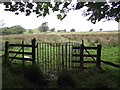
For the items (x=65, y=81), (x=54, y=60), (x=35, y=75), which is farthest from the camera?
(x=54, y=60)

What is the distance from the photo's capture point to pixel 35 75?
465 cm

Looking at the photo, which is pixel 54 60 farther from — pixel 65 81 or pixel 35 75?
pixel 65 81

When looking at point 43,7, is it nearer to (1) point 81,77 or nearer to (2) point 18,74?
(2) point 18,74

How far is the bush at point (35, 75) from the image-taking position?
4541 mm

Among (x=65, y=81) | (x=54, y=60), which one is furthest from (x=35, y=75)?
(x=54, y=60)

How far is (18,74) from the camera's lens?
500 centimetres

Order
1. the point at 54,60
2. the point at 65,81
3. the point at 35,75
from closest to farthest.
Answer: the point at 65,81
the point at 35,75
the point at 54,60

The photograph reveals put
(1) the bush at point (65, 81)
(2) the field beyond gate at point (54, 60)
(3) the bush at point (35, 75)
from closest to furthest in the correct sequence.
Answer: (1) the bush at point (65, 81) → (3) the bush at point (35, 75) → (2) the field beyond gate at point (54, 60)

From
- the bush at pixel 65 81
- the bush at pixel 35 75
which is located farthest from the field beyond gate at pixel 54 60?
the bush at pixel 35 75

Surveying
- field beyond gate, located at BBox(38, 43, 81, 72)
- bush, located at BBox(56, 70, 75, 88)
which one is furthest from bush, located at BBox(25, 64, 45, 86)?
field beyond gate, located at BBox(38, 43, 81, 72)

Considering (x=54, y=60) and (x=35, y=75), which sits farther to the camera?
(x=54, y=60)

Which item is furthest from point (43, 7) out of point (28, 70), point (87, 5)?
point (28, 70)

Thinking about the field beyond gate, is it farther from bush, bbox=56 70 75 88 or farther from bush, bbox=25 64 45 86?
bush, bbox=25 64 45 86

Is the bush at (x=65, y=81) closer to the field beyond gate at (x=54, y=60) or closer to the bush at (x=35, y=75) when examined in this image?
the bush at (x=35, y=75)
